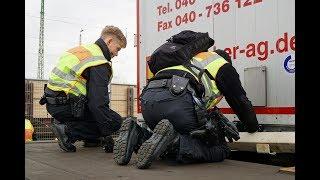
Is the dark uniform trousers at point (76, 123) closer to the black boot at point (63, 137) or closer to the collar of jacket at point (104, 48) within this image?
the black boot at point (63, 137)

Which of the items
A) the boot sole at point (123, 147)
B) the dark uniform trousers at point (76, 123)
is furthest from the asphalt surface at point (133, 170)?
the dark uniform trousers at point (76, 123)

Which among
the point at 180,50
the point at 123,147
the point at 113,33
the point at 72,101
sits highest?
the point at 113,33

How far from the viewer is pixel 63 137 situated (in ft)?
14.0

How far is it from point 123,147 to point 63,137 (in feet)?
4.09

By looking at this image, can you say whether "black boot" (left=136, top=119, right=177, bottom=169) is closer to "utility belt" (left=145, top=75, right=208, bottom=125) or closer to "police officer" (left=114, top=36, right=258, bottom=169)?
"police officer" (left=114, top=36, right=258, bottom=169)

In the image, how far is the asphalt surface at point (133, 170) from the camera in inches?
103

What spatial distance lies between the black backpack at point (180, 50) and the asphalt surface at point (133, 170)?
0.82m

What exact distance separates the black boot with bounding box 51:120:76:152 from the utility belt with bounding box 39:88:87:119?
208 mm

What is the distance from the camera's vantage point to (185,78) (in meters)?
3.35

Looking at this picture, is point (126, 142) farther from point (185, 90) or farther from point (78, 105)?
point (78, 105)

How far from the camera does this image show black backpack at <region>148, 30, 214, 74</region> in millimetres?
3569

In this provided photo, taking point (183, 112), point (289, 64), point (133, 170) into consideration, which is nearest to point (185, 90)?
point (183, 112)
